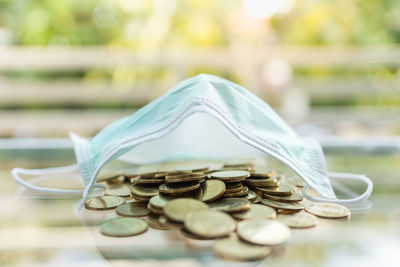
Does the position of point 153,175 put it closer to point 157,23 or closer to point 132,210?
point 132,210

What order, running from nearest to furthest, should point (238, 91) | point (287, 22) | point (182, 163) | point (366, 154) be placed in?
point (238, 91) → point (182, 163) → point (366, 154) → point (287, 22)

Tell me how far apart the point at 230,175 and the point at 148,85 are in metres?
2.84

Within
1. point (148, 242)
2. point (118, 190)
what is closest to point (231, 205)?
point (148, 242)

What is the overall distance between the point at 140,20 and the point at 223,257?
11.3 feet

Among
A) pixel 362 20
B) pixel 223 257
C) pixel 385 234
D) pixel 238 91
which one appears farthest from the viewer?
pixel 362 20

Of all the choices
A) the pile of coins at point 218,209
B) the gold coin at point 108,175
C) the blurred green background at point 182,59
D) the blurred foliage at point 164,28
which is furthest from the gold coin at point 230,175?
the blurred foliage at point 164,28

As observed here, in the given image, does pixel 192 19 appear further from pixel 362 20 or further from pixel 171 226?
pixel 171 226

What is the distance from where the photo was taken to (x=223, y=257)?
1.54 ft

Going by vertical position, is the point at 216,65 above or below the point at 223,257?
above

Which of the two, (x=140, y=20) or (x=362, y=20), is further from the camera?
(x=362, y=20)

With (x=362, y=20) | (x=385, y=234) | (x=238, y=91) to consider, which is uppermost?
(x=362, y=20)

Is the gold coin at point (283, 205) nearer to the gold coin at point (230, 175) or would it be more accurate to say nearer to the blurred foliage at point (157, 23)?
the gold coin at point (230, 175)

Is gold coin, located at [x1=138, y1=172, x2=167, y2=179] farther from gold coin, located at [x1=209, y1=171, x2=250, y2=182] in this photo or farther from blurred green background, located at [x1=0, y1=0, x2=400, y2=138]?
blurred green background, located at [x1=0, y1=0, x2=400, y2=138]

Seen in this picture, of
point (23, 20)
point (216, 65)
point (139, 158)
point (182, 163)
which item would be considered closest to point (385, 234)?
point (182, 163)
